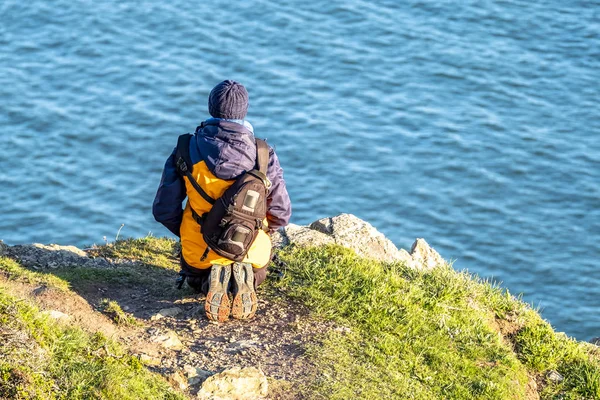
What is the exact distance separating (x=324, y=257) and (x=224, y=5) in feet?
52.6

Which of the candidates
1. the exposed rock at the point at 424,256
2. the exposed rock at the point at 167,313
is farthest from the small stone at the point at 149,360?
the exposed rock at the point at 424,256

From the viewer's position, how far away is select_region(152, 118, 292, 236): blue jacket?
7.33 metres

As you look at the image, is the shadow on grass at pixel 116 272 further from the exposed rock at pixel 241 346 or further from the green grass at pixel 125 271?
the exposed rock at pixel 241 346

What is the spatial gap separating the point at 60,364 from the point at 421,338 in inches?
129

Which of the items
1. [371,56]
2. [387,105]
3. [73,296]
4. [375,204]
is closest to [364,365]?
[73,296]

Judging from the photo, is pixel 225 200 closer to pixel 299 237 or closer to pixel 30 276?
pixel 30 276

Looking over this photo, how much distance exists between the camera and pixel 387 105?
63.2 ft

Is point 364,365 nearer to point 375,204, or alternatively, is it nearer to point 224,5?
point 375,204

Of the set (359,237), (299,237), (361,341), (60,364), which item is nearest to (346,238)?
(359,237)

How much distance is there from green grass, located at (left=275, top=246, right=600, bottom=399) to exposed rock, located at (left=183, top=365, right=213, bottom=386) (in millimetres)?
855

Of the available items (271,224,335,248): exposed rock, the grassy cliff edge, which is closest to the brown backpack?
the grassy cliff edge

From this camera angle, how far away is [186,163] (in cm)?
743

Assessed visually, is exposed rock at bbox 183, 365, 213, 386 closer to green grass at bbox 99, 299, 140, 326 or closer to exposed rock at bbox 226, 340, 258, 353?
exposed rock at bbox 226, 340, 258, 353

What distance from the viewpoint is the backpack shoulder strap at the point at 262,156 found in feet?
24.4
